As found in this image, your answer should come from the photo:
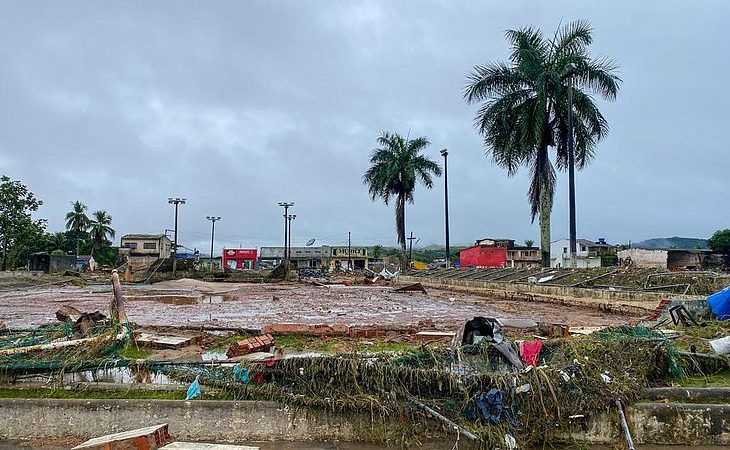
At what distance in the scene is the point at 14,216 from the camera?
52.2 m

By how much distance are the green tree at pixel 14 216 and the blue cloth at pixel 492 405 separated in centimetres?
5850

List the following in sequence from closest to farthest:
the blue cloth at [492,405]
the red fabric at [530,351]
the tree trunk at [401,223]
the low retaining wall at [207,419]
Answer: the blue cloth at [492,405]
the low retaining wall at [207,419]
the red fabric at [530,351]
the tree trunk at [401,223]

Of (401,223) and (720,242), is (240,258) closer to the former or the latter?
(401,223)

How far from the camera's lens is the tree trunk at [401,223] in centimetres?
4747

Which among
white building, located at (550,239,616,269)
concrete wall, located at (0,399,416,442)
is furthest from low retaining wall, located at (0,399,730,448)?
white building, located at (550,239,616,269)

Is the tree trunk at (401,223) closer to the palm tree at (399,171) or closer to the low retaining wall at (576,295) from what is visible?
the palm tree at (399,171)

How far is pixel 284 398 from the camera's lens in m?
5.57

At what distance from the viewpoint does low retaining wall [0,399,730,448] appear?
5.38 metres

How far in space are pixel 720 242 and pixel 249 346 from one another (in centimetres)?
5351

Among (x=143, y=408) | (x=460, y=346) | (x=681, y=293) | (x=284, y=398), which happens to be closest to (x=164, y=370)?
(x=143, y=408)

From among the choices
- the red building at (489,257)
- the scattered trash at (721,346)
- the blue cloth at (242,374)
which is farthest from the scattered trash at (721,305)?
the red building at (489,257)

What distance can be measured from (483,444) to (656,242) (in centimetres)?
12584

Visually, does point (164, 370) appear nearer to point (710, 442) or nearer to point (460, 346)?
point (460, 346)

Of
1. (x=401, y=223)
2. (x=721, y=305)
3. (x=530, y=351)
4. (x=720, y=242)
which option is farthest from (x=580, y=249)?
(x=530, y=351)
